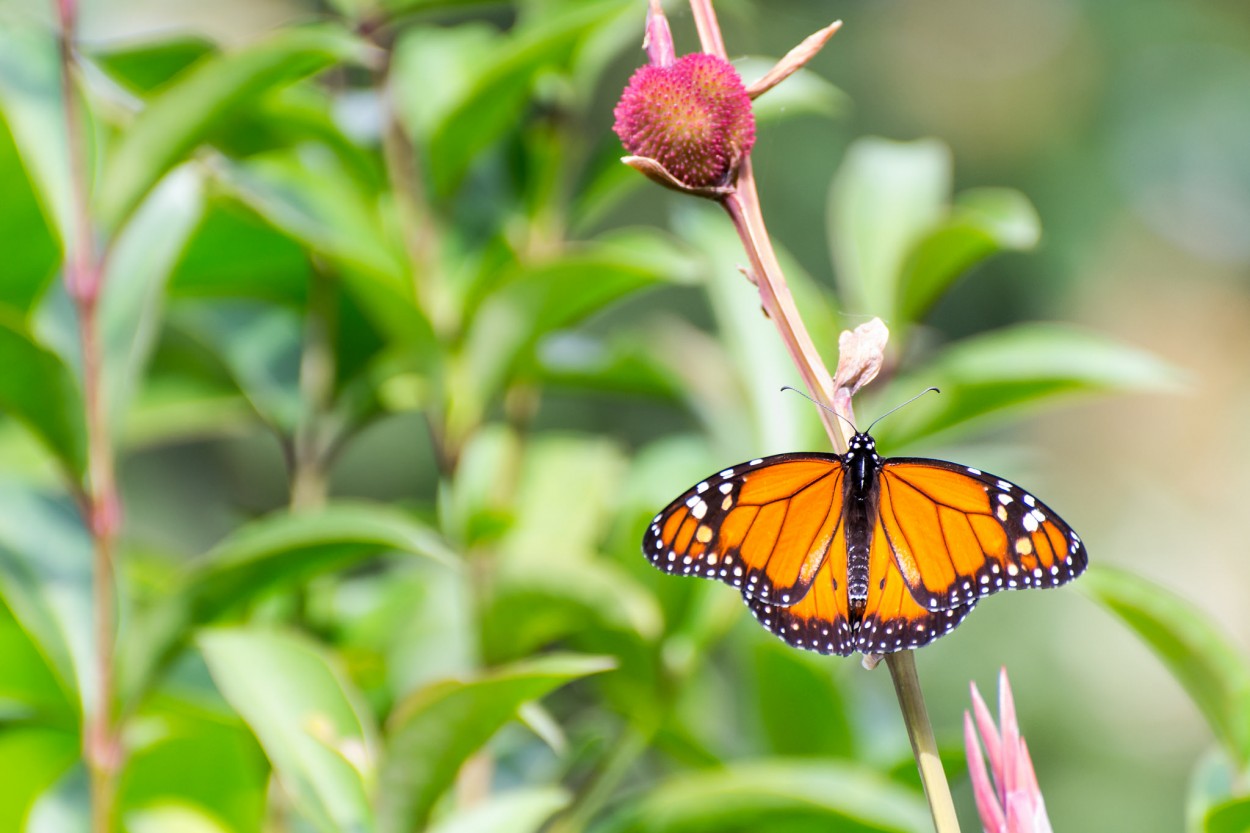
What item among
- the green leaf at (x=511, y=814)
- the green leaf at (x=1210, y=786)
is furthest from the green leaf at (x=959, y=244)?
the green leaf at (x=511, y=814)

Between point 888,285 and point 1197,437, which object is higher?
point 1197,437

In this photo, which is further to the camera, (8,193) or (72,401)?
(8,193)

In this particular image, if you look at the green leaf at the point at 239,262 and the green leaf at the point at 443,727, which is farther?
the green leaf at the point at 239,262

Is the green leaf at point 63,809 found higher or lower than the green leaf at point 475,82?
lower

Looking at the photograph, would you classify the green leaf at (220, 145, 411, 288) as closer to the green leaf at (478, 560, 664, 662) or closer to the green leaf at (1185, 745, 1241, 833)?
the green leaf at (478, 560, 664, 662)

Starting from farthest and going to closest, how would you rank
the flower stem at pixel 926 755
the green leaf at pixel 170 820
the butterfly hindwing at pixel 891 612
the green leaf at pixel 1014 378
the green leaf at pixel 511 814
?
the green leaf at pixel 1014 378 → the green leaf at pixel 170 820 → the green leaf at pixel 511 814 → the butterfly hindwing at pixel 891 612 → the flower stem at pixel 926 755

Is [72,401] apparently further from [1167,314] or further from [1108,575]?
[1167,314]

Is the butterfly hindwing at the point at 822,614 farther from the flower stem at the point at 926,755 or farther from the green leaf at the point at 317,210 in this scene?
Answer: the green leaf at the point at 317,210

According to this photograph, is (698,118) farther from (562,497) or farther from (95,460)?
(562,497)

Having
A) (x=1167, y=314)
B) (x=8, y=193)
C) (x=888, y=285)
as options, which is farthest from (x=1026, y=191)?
(x=8, y=193)
